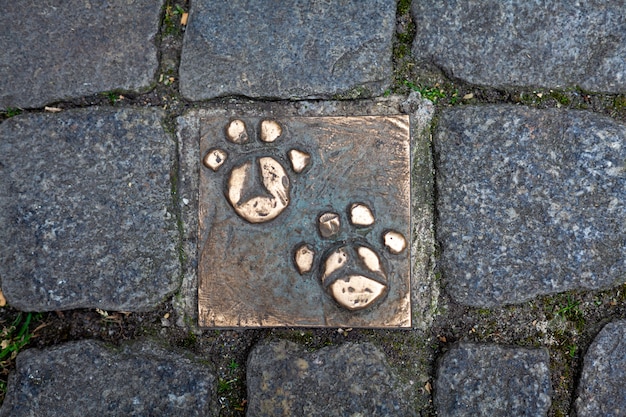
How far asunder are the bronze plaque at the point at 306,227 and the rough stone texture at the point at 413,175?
28mm

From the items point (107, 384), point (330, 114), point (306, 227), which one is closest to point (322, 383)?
point (306, 227)

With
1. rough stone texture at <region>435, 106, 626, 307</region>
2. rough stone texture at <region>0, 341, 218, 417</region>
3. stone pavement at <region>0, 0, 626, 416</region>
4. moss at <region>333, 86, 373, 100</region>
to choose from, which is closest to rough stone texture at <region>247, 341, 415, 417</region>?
stone pavement at <region>0, 0, 626, 416</region>

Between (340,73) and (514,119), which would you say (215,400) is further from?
(514,119)

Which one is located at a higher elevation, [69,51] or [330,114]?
[69,51]

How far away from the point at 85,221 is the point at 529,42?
3.51 feet

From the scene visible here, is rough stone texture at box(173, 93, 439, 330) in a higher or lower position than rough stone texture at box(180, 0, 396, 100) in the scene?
lower

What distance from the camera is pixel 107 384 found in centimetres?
106

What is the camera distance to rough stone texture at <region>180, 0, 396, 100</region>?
111 centimetres

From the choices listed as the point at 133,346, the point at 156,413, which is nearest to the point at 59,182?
the point at 133,346

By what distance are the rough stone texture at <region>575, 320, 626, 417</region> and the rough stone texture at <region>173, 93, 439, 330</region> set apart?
14.1 inches

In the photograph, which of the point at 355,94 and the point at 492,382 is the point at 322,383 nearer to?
the point at 492,382

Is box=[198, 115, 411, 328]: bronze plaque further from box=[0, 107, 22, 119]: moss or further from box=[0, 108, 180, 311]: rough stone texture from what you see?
box=[0, 107, 22, 119]: moss

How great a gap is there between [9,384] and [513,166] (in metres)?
1.20

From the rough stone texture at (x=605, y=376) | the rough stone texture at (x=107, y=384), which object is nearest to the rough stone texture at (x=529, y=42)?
the rough stone texture at (x=605, y=376)
